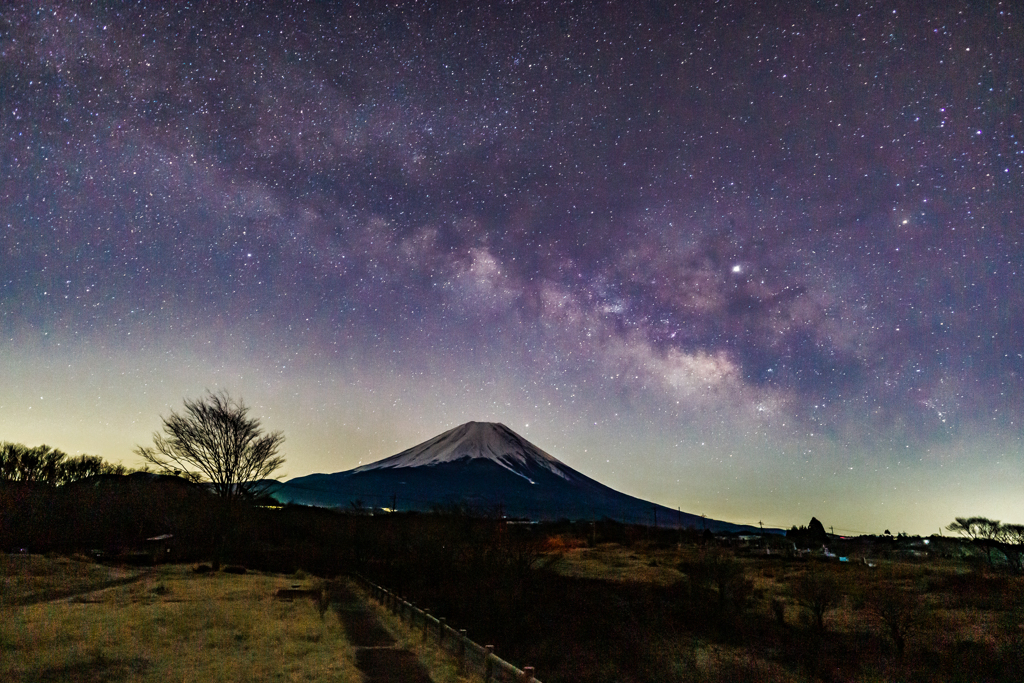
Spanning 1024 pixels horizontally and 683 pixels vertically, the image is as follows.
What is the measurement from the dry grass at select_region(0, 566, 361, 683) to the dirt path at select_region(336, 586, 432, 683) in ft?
1.06

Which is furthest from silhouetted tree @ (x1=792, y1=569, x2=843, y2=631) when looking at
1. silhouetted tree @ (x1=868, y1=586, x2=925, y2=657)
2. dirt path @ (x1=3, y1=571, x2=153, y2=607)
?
dirt path @ (x1=3, y1=571, x2=153, y2=607)

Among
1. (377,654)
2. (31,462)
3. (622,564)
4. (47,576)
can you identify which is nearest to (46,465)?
(31,462)

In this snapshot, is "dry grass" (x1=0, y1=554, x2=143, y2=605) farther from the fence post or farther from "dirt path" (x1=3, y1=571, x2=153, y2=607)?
the fence post

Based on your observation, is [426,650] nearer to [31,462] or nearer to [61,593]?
[61,593]

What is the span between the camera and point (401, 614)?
20.5 m

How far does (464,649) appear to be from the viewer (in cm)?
1367

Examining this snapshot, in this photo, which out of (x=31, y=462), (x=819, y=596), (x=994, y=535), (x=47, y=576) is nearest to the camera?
(x=819, y=596)

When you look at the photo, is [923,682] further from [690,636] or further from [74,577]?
[74,577]

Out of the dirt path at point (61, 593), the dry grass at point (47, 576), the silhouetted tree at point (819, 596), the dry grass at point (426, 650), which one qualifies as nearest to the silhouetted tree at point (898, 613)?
the silhouetted tree at point (819, 596)

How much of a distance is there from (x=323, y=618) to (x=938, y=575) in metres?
36.8

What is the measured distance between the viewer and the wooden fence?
423 inches

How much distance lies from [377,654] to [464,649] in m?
2.78

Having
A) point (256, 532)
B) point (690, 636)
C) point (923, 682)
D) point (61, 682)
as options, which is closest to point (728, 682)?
point (923, 682)

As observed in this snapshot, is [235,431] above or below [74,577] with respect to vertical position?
above
